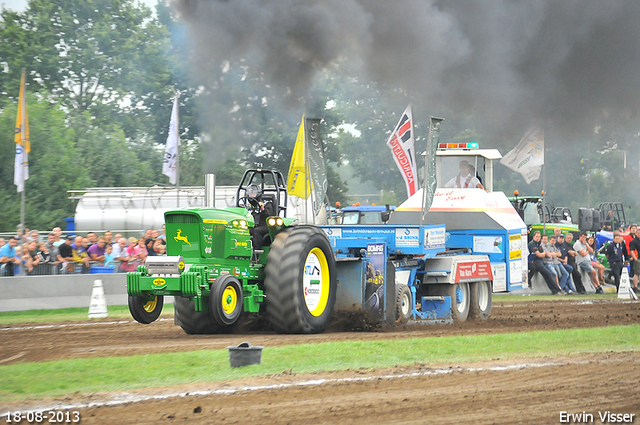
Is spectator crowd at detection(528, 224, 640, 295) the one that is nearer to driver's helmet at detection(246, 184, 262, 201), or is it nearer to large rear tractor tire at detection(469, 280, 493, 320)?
large rear tractor tire at detection(469, 280, 493, 320)

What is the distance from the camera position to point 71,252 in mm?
16031

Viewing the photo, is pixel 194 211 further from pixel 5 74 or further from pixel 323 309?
pixel 5 74

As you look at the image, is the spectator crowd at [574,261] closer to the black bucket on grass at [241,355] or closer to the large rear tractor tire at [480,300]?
the large rear tractor tire at [480,300]

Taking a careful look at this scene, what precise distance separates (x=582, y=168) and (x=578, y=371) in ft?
166

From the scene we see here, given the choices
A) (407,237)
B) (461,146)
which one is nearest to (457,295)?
(407,237)

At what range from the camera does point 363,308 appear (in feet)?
35.9

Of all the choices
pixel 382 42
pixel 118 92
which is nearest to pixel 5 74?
pixel 118 92

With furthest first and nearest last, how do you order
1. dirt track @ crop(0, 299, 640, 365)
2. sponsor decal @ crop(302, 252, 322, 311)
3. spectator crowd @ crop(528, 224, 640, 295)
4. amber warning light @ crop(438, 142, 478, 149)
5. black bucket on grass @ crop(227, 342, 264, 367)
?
spectator crowd @ crop(528, 224, 640, 295), amber warning light @ crop(438, 142, 478, 149), sponsor decal @ crop(302, 252, 322, 311), dirt track @ crop(0, 299, 640, 365), black bucket on grass @ crop(227, 342, 264, 367)

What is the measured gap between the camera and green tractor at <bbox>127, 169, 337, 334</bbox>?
9328 mm

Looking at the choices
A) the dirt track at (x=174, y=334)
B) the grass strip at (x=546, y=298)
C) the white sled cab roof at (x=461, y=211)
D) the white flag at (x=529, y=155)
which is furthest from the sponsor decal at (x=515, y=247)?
the grass strip at (x=546, y=298)

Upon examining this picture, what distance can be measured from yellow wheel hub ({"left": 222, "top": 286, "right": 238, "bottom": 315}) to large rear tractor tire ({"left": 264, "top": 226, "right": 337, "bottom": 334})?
1.62ft

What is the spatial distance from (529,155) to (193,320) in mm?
10926

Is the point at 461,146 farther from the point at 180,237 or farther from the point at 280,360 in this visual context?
the point at 280,360

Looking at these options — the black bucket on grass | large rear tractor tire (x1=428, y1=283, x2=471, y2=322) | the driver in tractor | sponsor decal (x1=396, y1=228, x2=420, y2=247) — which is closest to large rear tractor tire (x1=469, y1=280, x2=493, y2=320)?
large rear tractor tire (x1=428, y1=283, x2=471, y2=322)
